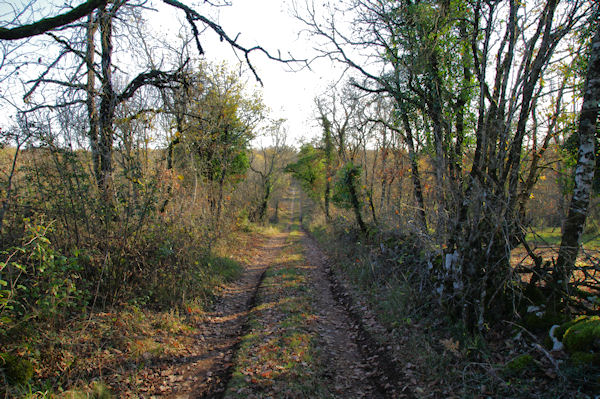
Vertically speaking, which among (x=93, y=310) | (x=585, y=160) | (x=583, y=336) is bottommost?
(x=93, y=310)

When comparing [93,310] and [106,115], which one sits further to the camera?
[106,115]

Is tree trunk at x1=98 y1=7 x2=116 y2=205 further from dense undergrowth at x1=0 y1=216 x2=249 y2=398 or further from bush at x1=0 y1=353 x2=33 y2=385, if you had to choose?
bush at x1=0 y1=353 x2=33 y2=385

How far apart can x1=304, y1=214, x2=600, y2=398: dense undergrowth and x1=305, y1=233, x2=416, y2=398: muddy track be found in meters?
0.17

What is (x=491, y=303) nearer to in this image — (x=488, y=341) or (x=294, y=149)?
(x=488, y=341)

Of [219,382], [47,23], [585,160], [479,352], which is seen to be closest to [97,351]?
[219,382]

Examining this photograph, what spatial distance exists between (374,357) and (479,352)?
67.4 inches

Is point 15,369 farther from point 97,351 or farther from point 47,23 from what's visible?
point 47,23

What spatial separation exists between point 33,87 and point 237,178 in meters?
15.0

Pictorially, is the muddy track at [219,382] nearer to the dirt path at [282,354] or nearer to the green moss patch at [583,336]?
the dirt path at [282,354]

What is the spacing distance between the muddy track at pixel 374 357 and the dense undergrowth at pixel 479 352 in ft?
0.56

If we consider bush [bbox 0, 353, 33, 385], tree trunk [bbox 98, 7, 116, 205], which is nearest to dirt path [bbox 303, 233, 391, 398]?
bush [bbox 0, 353, 33, 385]

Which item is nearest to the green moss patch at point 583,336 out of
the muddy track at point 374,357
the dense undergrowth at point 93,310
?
the muddy track at point 374,357

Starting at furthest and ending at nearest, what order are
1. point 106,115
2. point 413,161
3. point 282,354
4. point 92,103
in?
1. point 413,161
2. point 106,115
3. point 92,103
4. point 282,354

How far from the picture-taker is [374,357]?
17.8ft
